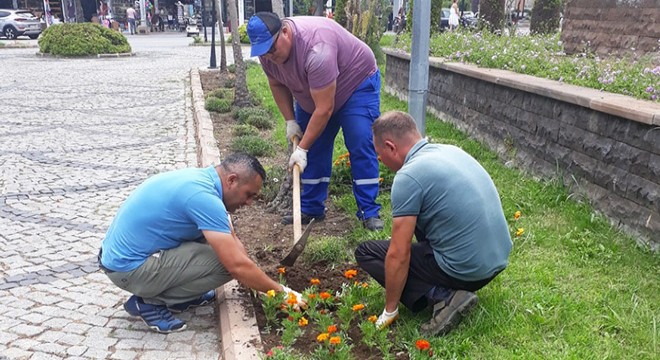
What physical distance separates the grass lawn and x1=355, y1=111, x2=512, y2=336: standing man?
0.16 m

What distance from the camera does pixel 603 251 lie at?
3.75 metres

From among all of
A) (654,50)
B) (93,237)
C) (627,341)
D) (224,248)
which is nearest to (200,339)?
(224,248)

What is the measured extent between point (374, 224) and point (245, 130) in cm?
387

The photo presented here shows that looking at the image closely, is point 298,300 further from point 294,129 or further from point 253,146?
point 253,146

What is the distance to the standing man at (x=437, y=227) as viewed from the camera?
2.74 m

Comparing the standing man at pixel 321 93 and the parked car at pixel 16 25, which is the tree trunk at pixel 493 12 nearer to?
the standing man at pixel 321 93

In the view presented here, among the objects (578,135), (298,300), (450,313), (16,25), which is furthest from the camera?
(16,25)

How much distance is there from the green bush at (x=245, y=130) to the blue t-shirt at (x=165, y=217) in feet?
15.3

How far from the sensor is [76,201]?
17.8ft

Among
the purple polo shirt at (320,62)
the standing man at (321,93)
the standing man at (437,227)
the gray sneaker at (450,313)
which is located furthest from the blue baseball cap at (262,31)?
the gray sneaker at (450,313)

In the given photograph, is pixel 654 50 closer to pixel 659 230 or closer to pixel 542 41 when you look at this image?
pixel 542 41

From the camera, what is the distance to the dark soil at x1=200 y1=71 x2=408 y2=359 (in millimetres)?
3018

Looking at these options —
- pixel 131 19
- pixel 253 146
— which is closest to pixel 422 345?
pixel 253 146

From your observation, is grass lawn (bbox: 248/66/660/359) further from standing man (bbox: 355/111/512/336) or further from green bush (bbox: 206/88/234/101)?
green bush (bbox: 206/88/234/101)
